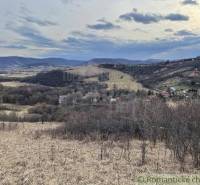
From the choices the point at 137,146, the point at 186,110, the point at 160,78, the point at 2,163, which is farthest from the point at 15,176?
the point at 160,78

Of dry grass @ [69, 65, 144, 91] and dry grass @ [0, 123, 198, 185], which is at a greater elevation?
dry grass @ [0, 123, 198, 185]

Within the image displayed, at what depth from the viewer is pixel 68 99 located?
81.3 metres

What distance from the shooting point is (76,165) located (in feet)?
65.4

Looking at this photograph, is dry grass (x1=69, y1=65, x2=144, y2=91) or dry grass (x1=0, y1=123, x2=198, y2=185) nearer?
dry grass (x1=0, y1=123, x2=198, y2=185)

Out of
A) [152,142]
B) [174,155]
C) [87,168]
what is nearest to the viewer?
[87,168]

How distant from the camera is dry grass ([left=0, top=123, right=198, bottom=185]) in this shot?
55.2 ft

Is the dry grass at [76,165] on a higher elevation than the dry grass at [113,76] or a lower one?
higher

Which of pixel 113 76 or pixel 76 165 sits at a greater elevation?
pixel 76 165

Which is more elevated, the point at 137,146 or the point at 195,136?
the point at 195,136

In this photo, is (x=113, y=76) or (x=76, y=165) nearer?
(x=76, y=165)

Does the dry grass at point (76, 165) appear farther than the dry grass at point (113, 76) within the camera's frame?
No

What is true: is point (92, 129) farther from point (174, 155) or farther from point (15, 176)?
point (15, 176)

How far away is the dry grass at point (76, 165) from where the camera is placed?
55.2ft

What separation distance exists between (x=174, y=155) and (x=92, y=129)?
632 inches
